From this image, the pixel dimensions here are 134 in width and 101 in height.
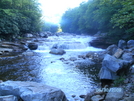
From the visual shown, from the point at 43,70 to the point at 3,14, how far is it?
16050mm

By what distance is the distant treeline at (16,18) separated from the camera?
21319 mm

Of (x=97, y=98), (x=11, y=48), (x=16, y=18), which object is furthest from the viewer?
(x=16, y=18)

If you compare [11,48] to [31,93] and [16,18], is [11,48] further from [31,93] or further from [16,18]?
[31,93]

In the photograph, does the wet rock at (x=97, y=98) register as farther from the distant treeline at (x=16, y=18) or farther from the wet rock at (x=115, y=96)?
the distant treeline at (x=16, y=18)

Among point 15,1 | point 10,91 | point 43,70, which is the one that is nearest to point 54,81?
point 43,70

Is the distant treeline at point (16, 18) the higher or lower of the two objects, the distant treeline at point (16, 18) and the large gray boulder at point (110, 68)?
the higher

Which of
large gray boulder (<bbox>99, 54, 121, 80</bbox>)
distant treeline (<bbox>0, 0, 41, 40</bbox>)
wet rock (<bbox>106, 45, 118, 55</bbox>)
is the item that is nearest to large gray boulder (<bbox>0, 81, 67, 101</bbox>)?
large gray boulder (<bbox>99, 54, 121, 80</bbox>)

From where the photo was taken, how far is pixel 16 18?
25469 mm

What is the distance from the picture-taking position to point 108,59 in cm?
721

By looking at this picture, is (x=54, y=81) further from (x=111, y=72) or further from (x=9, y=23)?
(x=9, y=23)

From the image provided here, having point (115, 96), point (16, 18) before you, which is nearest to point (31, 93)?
point (115, 96)

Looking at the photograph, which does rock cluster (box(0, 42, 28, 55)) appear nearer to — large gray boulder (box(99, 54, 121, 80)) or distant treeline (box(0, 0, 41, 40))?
distant treeline (box(0, 0, 41, 40))

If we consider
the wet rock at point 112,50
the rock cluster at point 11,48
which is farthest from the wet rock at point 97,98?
the rock cluster at point 11,48

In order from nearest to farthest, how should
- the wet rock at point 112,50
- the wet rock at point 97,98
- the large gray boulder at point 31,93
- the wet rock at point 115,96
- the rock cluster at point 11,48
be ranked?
the large gray boulder at point 31,93
the wet rock at point 115,96
the wet rock at point 97,98
the wet rock at point 112,50
the rock cluster at point 11,48
